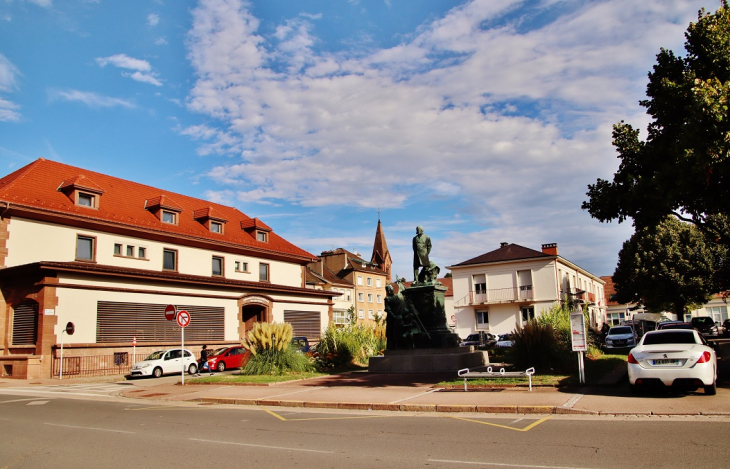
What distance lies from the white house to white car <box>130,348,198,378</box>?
102 ft

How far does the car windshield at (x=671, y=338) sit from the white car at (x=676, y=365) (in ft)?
0.26

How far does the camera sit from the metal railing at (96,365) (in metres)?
25.3

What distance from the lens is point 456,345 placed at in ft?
64.0

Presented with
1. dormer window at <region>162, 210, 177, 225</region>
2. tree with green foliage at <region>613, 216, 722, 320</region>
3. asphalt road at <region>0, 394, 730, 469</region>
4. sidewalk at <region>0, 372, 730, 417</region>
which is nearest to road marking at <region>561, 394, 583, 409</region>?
sidewalk at <region>0, 372, 730, 417</region>

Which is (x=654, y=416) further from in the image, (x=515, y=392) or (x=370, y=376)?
(x=370, y=376)

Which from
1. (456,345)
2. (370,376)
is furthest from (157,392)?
(456,345)

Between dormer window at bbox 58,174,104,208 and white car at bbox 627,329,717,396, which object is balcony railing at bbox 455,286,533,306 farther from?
white car at bbox 627,329,717,396

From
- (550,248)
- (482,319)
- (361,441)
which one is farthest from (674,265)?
(361,441)

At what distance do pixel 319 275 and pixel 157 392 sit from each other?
164ft

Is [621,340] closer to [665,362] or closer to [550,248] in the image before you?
[665,362]

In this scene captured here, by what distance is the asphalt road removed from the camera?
6.89 m

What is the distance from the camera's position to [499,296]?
167 ft

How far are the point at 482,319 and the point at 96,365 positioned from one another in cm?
3548

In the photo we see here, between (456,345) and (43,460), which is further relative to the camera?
(456,345)
